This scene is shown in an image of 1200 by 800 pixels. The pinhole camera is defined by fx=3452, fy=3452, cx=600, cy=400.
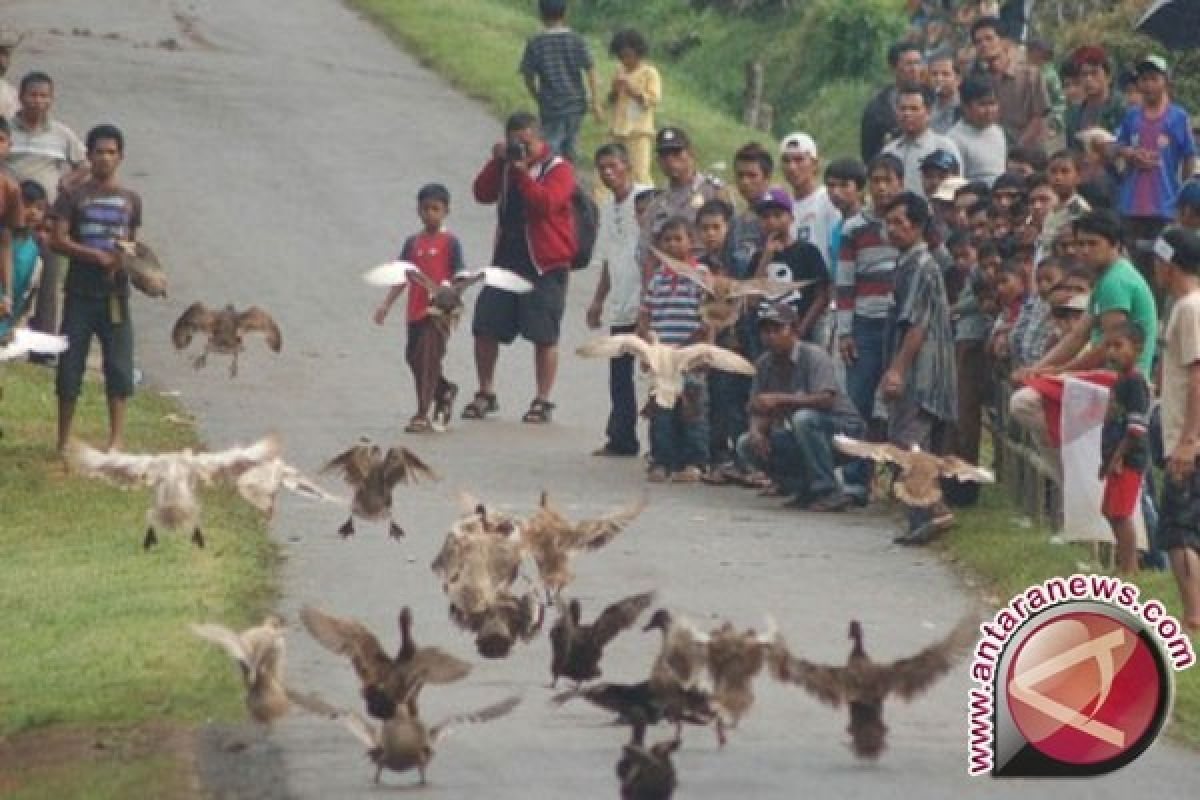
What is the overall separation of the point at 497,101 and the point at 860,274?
16.1m

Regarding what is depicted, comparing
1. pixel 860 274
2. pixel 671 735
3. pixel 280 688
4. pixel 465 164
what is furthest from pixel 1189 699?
pixel 465 164

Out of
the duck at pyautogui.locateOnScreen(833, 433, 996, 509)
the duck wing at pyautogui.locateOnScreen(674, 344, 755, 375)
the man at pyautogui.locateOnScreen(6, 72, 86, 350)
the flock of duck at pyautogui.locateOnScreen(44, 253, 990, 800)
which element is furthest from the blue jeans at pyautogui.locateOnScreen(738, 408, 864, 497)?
the man at pyautogui.locateOnScreen(6, 72, 86, 350)

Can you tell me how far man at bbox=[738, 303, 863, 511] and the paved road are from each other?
0.26 meters

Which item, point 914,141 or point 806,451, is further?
point 914,141

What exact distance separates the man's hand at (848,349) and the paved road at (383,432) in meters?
0.95

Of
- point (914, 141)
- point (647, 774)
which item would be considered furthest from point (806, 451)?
point (647, 774)

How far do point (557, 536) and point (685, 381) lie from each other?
494cm

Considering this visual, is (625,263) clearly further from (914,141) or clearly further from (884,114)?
(884,114)

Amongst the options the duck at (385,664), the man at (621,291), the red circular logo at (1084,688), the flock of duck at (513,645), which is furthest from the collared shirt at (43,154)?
the red circular logo at (1084,688)

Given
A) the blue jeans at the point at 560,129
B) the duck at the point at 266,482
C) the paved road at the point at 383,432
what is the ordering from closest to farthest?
the paved road at the point at 383,432 < the duck at the point at 266,482 < the blue jeans at the point at 560,129

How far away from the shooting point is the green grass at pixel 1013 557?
610 inches

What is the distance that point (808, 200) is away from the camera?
789 inches

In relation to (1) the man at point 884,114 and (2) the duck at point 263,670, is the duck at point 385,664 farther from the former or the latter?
(1) the man at point 884,114

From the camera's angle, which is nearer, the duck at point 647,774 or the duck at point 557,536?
the duck at point 647,774
